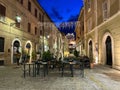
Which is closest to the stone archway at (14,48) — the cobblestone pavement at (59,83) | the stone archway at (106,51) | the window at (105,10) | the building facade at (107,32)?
the building facade at (107,32)

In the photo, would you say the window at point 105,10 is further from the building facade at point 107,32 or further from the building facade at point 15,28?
the building facade at point 15,28

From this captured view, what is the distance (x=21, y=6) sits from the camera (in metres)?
19.3

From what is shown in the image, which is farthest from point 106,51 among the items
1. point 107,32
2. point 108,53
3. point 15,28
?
point 15,28

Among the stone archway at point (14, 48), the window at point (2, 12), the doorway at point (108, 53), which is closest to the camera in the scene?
the window at point (2, 12)

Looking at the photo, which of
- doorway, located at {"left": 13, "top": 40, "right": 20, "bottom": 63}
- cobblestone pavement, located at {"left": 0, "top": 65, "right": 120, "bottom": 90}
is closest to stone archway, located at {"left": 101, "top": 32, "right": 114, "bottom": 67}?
cobblestone pavement, located at {"left": 0, "top": 65, "right": 120, "bottom": 90}

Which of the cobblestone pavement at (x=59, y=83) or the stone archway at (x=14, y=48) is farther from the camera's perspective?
the stone archway at (x=14, y=48)

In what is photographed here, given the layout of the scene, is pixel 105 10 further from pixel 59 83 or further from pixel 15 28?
pixel 59 83

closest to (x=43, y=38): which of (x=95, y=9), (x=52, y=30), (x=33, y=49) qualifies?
(x=52, y=30)

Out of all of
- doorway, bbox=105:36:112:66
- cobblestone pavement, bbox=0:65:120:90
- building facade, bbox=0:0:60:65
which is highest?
building facade, bbox=0:0:60:65

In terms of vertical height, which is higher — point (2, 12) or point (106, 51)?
point (2, 12)

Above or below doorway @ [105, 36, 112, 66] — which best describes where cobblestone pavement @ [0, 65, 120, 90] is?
below

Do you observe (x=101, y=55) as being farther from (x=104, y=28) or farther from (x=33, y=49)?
(x=33, y=49)

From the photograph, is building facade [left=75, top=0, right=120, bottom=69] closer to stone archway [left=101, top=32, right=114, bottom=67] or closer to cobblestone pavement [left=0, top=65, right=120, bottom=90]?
stone archway [left=101, top=32, right=114, bottom=67]

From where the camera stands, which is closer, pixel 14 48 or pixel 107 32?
pixel 107 32
